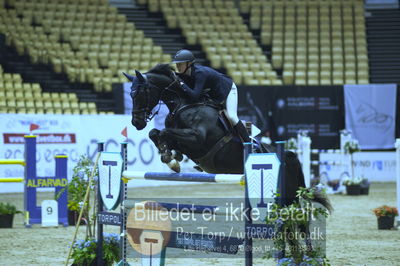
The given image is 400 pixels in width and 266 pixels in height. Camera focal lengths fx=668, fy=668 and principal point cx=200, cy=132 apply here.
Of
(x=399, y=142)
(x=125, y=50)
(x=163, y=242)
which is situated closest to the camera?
(x=163, y=242)

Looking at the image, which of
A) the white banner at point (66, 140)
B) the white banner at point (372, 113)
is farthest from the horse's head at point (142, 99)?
the white banner at point (372, 113)

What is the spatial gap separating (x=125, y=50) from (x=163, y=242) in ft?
53.6

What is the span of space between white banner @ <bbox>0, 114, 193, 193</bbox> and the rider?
880 centimetres

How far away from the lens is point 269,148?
6.48 metres

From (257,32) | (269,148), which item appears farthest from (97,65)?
(269,148)

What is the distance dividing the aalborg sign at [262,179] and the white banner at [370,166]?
14215 millimetres

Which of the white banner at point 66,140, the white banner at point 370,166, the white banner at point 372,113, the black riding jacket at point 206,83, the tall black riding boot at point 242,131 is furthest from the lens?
the white banner at point 372,113

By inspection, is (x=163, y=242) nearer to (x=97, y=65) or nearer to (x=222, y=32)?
(x=97, y=65)

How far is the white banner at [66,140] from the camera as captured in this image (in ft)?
47.8

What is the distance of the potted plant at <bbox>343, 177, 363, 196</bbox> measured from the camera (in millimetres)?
15609

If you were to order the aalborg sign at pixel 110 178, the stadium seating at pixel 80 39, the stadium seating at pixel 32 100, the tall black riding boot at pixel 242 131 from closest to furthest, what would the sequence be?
the aalborg sign at pixel 110 178 → the tall black riding boot at pixel 242 131 → the stadium seating at pixel 32 100 → the stadium seating at pixel 80 39

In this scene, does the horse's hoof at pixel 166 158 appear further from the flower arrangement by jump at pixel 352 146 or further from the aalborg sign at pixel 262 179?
the flower arrangement by jump at pixel 352 146

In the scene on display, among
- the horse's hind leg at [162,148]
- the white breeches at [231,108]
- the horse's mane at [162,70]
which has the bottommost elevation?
the horse's hind leg at [162,148]

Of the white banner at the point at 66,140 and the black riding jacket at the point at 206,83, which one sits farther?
the white banner at the point at 66,140
